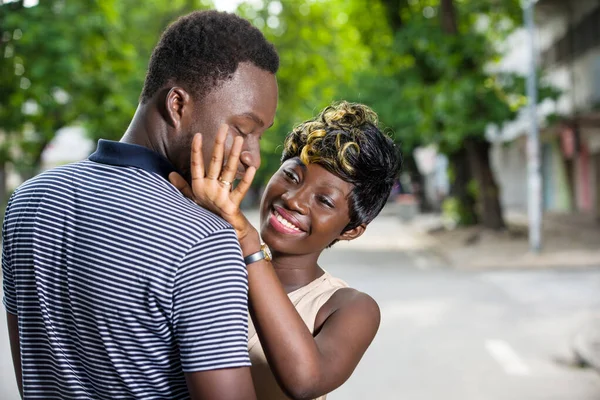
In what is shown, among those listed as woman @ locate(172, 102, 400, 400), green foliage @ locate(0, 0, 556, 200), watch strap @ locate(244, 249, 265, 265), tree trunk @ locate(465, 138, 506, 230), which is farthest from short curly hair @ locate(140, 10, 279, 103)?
tree trunk @ locate(465, 138, 506, 230)

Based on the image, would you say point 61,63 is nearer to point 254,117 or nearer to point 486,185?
point 486,185

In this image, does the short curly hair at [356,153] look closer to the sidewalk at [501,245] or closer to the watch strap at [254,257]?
the watch strap at [254,257]

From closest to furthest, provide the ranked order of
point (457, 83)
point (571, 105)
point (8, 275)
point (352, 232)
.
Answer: point (8, 275) < point (352, 232) < point (457, 83) < point (571, 105)

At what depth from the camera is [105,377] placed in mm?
1714

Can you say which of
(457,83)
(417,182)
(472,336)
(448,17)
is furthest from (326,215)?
(417,182)

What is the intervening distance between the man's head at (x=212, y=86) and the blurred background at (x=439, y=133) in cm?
225

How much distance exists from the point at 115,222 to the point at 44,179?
1.03 ft

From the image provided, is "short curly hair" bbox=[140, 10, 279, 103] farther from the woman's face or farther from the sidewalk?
the sidewalk

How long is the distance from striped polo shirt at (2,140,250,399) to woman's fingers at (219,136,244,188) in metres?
0.11

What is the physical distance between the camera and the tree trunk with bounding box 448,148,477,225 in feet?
82.1

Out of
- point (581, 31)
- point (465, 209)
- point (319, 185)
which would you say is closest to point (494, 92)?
point (465, 209)

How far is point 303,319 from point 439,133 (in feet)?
66.9

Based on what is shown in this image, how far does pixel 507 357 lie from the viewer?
816 cm

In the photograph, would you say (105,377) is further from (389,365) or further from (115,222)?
(389,365)
